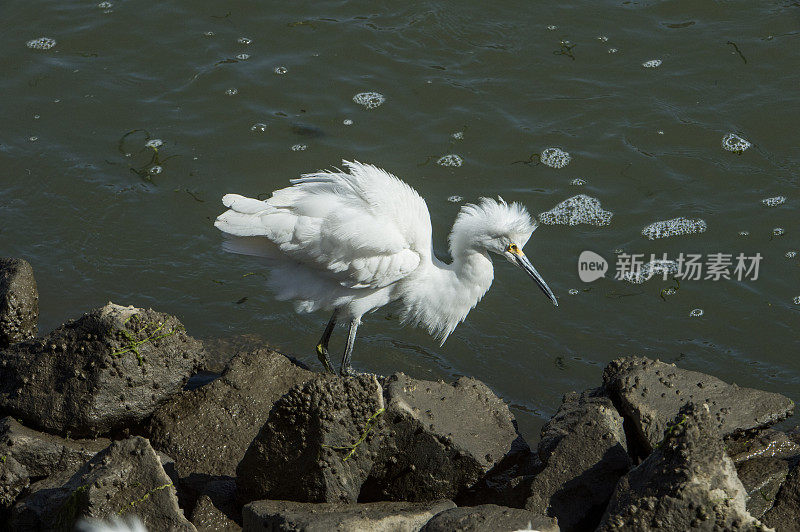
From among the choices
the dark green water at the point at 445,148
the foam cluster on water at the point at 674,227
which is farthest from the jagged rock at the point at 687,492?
the foam cluster on water at the point at 674,227

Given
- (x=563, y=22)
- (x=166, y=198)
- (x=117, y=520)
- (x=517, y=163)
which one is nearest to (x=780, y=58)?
(x=563, y=22)

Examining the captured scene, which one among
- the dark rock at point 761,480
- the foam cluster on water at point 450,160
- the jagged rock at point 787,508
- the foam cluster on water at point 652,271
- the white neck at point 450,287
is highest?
the jagged rock at point 787,508

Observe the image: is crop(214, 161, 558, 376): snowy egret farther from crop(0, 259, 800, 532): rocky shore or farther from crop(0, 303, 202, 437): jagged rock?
crop(0, 303, 202, 437): jagged rock

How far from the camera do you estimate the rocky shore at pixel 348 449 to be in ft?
11.2

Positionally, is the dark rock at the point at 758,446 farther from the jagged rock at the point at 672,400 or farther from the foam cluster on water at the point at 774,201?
the foam cluster on water at the point at 774,201

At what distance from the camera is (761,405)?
14.0 ft

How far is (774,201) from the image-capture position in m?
7.03

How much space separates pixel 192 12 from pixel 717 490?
824 cm

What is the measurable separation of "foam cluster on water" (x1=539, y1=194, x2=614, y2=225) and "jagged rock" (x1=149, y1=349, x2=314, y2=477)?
10.7 ft

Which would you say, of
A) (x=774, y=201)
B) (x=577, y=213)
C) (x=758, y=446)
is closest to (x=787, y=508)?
(x=758, y=446)

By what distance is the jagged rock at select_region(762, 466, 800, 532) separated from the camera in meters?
3.72

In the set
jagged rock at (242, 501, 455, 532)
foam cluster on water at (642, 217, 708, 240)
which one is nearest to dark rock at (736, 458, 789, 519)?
jagged rock at (242, 501, 455, 532)

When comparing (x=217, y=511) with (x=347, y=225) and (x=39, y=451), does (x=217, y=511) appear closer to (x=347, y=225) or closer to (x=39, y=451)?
(x=39, y=451)

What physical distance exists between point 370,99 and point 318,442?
5441 millimetres
